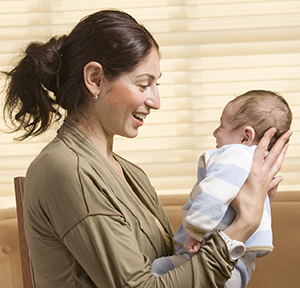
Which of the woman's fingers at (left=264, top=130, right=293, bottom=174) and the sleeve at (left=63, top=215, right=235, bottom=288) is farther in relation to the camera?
the woman's fingers at (left=264, top=130, right=293, bottom=174)

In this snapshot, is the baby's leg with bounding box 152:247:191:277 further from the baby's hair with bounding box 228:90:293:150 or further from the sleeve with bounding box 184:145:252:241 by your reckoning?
the baby's hair with bounding box 228:90:293:150

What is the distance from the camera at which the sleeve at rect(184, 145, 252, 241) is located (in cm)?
129

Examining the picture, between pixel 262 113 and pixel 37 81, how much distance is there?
2.33 ft

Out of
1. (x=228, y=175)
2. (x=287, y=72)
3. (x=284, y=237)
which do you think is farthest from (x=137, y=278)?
(x=287, y=72)

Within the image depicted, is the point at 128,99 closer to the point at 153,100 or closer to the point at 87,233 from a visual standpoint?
the point at 153,100

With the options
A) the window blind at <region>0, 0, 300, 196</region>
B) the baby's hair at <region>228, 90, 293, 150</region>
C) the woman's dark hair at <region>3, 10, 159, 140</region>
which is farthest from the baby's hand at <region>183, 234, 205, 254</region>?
the window blind at <region>0, 0, 300, 196</region>

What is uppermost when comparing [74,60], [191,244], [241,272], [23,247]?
[74,60]

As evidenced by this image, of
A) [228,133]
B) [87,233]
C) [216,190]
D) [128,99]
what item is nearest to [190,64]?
[228,133]

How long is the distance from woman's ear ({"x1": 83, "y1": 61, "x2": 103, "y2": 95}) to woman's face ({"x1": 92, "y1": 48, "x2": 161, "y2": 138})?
0.02 m

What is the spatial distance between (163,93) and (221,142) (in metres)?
1.06

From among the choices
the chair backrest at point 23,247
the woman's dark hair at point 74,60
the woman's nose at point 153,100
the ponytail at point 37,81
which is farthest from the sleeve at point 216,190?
the chair backrest at point 23,247

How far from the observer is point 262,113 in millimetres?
1482

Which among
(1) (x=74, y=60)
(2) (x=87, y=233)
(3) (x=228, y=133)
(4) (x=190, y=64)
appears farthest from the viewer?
(4) (x=190, y=64)

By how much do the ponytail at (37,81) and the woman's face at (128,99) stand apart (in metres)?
0.15
